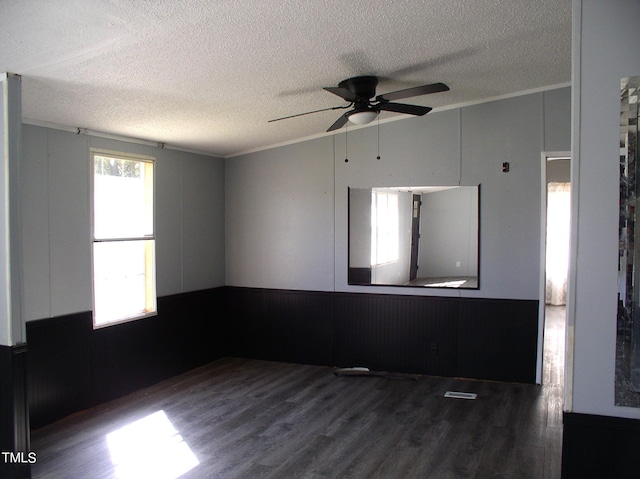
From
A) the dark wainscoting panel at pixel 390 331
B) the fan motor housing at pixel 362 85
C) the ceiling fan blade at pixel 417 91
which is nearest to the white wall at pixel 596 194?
the ceiling fan blade at pixel 417 91

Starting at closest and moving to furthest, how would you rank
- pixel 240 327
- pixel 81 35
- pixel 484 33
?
pixel 81 35 → pixel 484 33 → pixel 240 327

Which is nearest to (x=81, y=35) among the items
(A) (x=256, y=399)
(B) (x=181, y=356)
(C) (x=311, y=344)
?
(A) (x=256, y=399)

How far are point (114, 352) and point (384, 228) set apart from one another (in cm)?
314

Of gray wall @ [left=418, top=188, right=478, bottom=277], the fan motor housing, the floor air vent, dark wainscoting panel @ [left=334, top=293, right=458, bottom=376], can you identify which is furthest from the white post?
gray wall @ [left=418, top=188, right=478, bottom=277]

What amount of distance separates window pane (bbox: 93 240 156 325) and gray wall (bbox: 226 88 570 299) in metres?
1.40

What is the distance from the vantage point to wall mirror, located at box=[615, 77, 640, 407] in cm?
208

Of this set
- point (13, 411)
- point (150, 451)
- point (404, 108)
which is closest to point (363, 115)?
point (404, 108)

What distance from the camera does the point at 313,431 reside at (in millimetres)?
3812

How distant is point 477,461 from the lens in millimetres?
3281

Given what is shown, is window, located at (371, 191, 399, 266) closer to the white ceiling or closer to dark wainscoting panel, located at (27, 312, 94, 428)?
the white ceiling

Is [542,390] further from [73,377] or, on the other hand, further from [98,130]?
[98,130]

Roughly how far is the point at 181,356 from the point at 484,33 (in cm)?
448

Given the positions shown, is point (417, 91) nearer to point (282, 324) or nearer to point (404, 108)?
point (404, 108)

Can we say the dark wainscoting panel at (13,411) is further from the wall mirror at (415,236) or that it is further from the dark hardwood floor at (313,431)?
the wall mirror at (415,236)
